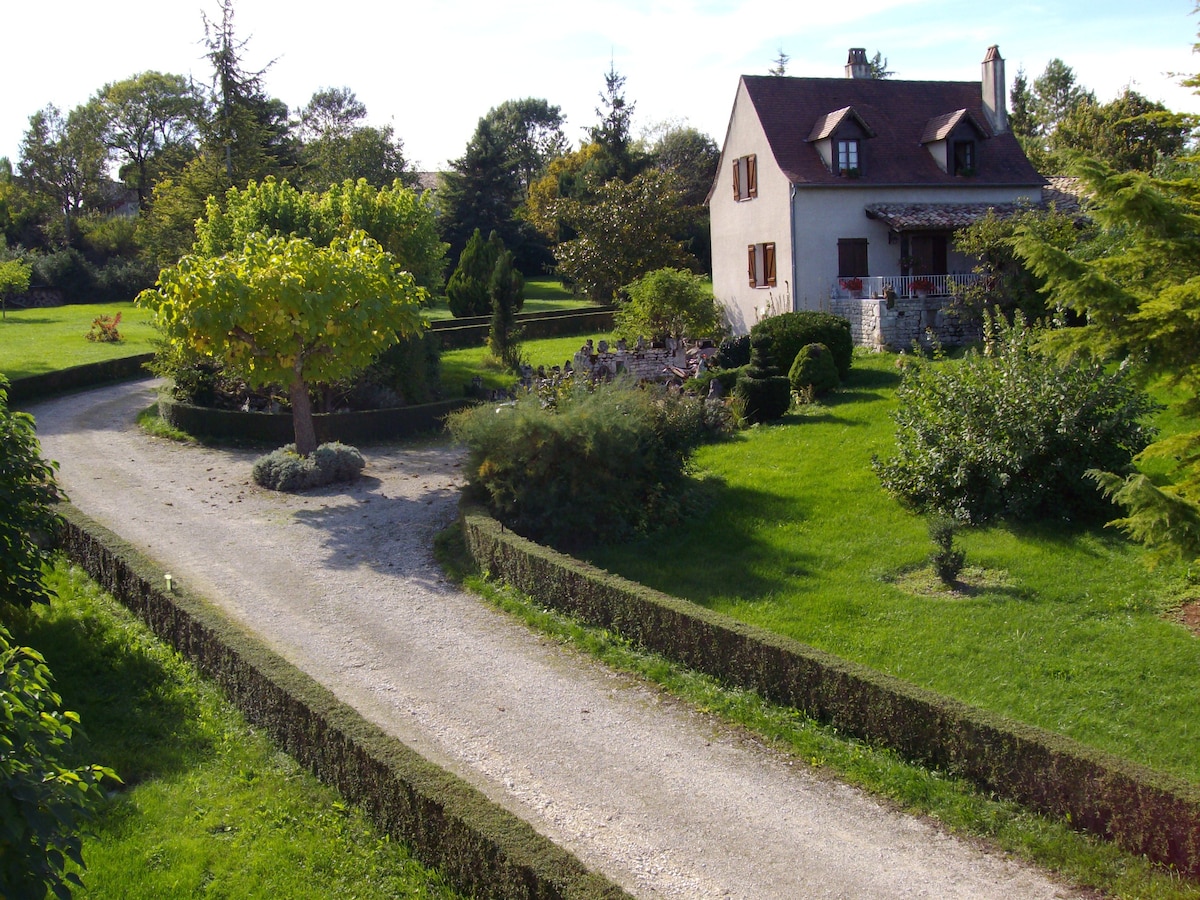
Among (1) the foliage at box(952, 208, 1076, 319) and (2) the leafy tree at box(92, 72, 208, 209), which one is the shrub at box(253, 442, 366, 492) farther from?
(2) the leafy tree at box(92, 72, 208, 209)

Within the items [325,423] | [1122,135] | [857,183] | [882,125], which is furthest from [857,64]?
[325,423]

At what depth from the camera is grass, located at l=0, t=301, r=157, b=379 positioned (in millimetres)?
30741

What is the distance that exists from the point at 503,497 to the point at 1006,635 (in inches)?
267

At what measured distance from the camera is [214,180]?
32.6 meters

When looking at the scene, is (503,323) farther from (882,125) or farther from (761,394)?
(882,125)

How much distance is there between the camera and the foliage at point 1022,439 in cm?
1277

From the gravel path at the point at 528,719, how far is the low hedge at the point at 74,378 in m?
11.1

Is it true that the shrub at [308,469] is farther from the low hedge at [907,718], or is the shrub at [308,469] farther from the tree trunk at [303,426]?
the low hedge at [907,718]

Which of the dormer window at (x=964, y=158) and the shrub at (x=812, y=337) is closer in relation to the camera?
the shrub at (x=812, y=337)

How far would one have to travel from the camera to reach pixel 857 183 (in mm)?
30250

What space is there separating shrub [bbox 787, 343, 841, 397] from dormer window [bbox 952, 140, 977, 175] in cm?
1391

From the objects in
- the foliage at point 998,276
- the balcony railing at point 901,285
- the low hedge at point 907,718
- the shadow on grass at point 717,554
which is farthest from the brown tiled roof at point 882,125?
the low hedge at point 907,718

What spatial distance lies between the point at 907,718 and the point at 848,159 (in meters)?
26.0

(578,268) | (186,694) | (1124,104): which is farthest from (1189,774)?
(1124,104)
